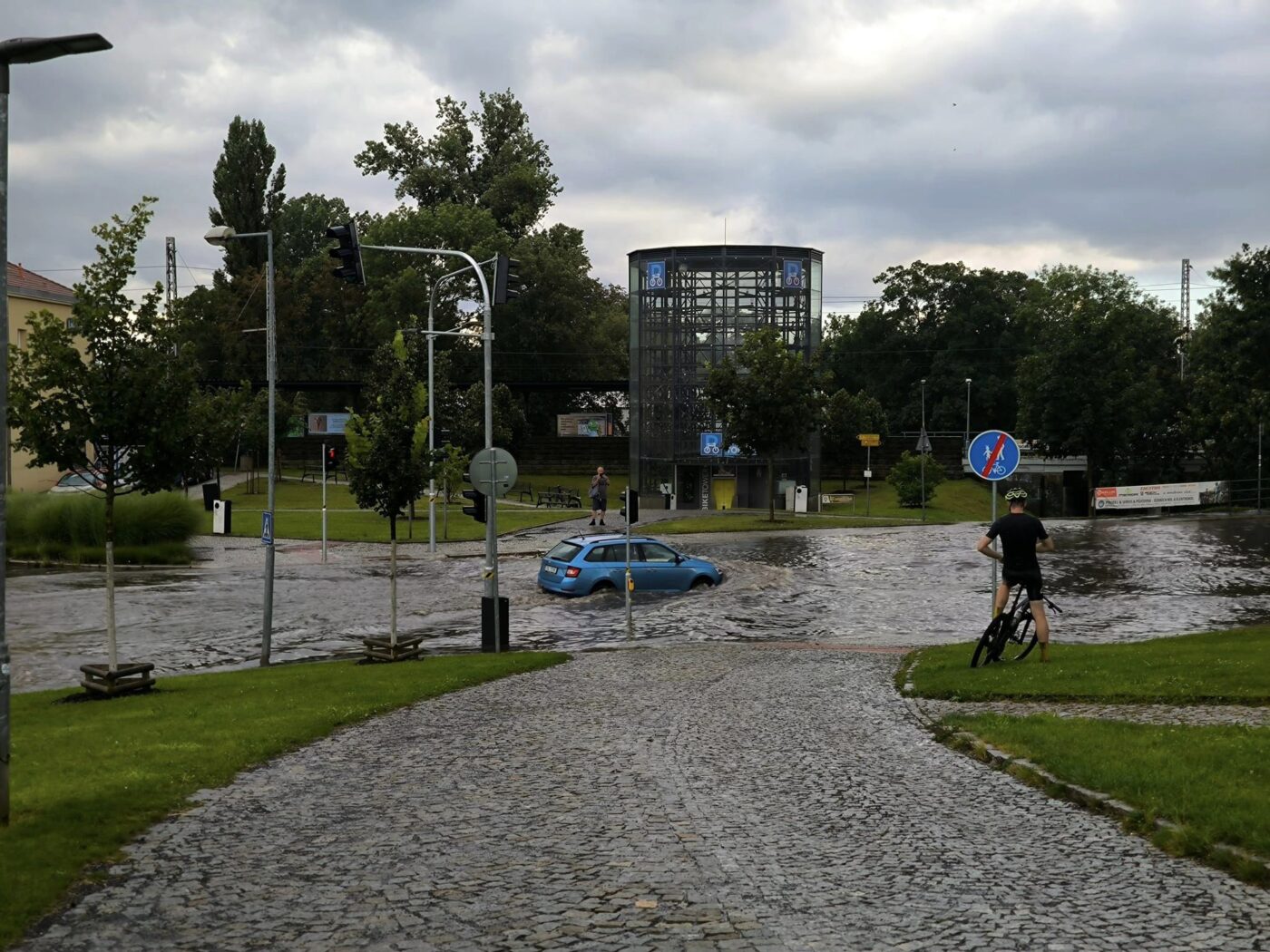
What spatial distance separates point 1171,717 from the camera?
467 inches

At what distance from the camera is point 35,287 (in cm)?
6066

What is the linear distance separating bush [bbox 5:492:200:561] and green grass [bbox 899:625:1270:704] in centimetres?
2532

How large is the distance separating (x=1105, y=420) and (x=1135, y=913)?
6783cm

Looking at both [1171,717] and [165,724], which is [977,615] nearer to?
[1171,717]

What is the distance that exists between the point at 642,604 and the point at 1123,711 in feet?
48.2

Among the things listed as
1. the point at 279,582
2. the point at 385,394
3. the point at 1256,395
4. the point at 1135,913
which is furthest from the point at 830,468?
the point at 1135,913

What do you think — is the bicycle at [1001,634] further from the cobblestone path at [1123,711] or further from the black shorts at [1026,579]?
the cobblestone path at [1123,711]

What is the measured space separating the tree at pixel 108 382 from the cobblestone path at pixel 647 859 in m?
5.63

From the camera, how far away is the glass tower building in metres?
60.5

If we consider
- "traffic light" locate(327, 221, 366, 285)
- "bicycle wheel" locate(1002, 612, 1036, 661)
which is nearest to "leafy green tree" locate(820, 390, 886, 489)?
"traffic light" locate(327, 221, 366, 285)

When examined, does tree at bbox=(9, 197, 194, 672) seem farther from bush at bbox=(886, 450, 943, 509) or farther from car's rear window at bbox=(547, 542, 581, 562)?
bush at bbox=(886, 450, 943, 509)

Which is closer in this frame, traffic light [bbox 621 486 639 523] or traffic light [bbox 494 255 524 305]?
traffic light [bbox 621 486 639 523]

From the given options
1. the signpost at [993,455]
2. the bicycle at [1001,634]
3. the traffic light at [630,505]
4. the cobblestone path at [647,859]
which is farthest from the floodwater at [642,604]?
the cobblestone path at [647,859]

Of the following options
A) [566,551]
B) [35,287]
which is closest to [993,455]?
[566,551]
